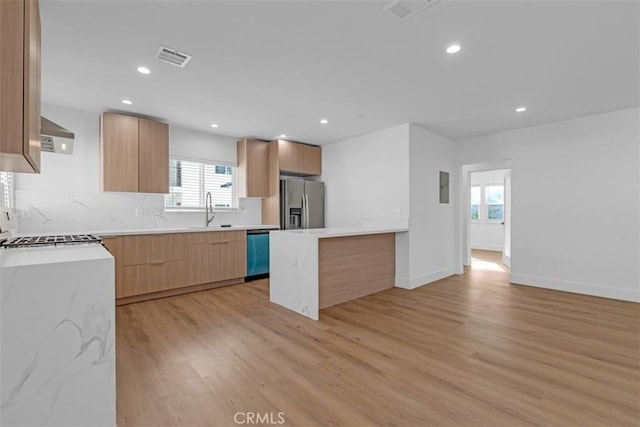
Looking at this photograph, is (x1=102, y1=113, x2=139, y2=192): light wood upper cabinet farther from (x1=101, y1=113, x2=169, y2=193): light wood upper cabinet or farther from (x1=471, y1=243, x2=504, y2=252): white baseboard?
(x1=471, y1=243, x2=504, y2=252): white baseboard

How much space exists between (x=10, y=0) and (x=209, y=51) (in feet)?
4.07

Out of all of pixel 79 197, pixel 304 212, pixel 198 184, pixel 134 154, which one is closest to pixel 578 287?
pixel 304 212

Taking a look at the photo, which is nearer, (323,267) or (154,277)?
(323,267)

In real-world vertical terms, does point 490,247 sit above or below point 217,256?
below

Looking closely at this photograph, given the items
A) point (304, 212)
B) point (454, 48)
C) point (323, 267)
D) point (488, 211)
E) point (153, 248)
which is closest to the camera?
point (454, 48)

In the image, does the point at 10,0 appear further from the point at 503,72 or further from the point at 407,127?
the point at 407,127

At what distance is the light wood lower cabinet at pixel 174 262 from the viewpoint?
3.54 meters

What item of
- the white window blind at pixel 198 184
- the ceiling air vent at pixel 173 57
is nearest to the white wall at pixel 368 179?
the white window blind at pixel 198 184

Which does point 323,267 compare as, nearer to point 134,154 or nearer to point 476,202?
point 134,154

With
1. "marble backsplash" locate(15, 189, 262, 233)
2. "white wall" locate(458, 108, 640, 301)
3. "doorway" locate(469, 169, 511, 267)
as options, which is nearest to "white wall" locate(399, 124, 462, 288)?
"white wall" locate(458, 108, 640, 301)

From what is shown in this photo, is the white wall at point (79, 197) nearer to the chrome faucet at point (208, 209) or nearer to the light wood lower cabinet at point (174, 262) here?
the chrome faucet at point (208, 209)

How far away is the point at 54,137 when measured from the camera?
2.57 meters

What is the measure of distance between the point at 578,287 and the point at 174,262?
559 centimetres

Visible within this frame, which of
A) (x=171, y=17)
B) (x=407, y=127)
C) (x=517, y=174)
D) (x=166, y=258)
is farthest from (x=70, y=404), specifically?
(x=517, y=174)
